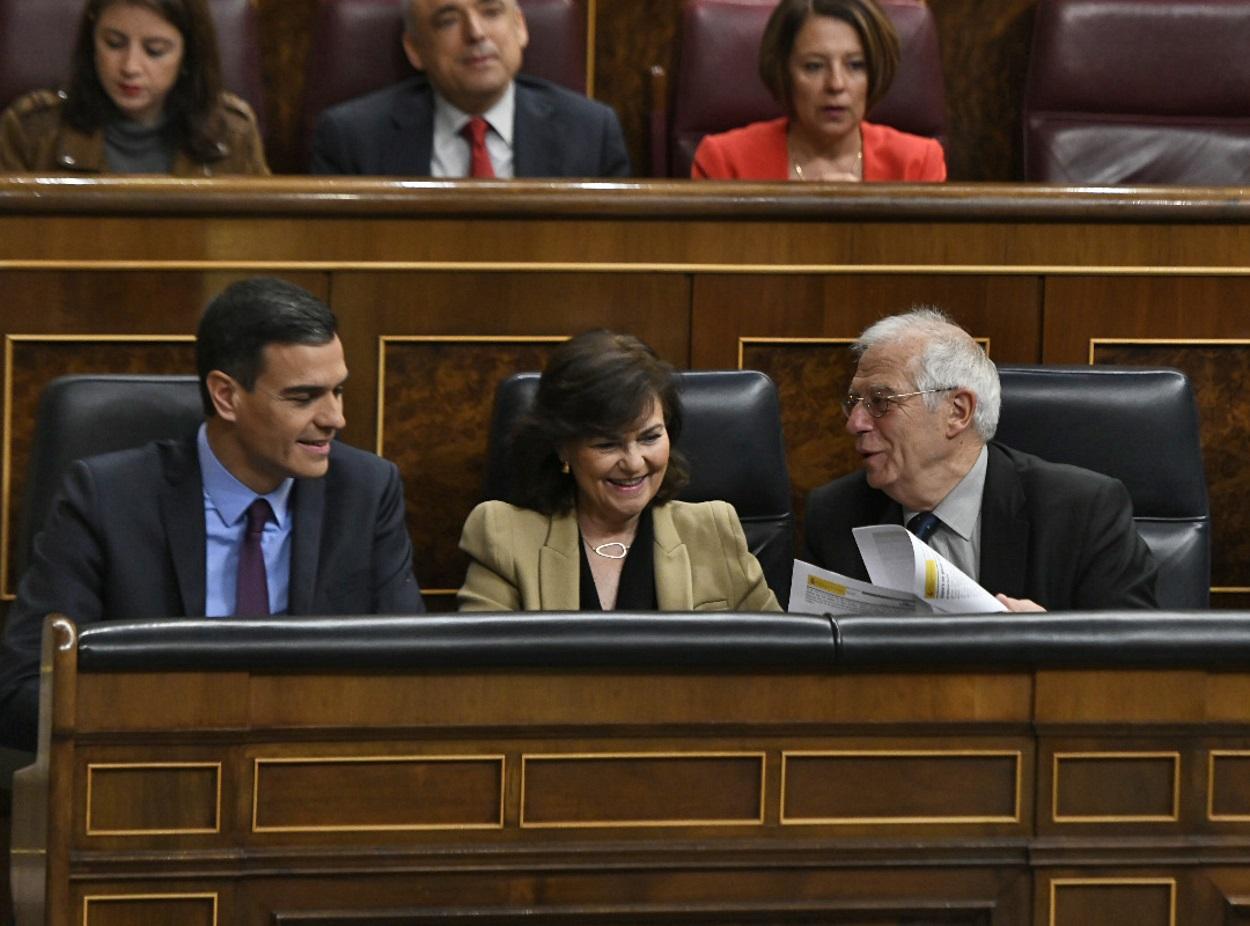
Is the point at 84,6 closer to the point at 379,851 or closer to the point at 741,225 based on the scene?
the point at 741,225

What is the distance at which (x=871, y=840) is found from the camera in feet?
4.04

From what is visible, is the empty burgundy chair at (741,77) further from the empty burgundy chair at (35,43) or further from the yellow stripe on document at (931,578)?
the yellow stripe on document at (931,578)

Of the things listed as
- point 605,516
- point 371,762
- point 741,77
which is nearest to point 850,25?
point 741,77

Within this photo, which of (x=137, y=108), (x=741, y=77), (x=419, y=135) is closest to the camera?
(x=137, y=108)

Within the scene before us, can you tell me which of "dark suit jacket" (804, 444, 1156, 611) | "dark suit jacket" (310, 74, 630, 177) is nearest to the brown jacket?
"dark suit jacket" (310, 74, 630, 177)

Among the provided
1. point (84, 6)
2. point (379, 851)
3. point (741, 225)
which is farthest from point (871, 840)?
point (84, 6)

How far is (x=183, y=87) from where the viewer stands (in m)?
2.36

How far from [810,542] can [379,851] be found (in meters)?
0.83

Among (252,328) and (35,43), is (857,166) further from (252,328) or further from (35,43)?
(35,43)

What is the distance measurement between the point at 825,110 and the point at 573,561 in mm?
857

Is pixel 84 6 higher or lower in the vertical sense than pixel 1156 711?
higher

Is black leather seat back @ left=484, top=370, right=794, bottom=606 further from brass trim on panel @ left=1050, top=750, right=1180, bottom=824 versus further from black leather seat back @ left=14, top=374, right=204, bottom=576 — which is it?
brass trim on panel @ left=1050, top=750, right=1180, bottom=824

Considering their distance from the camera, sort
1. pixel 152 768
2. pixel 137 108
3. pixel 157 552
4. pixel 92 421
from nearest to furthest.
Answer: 1. pixel 152 768
2. pixel 157 552
3. pixel 92 421
4. pixel 137 108

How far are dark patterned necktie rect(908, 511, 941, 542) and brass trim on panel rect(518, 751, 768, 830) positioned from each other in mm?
682
